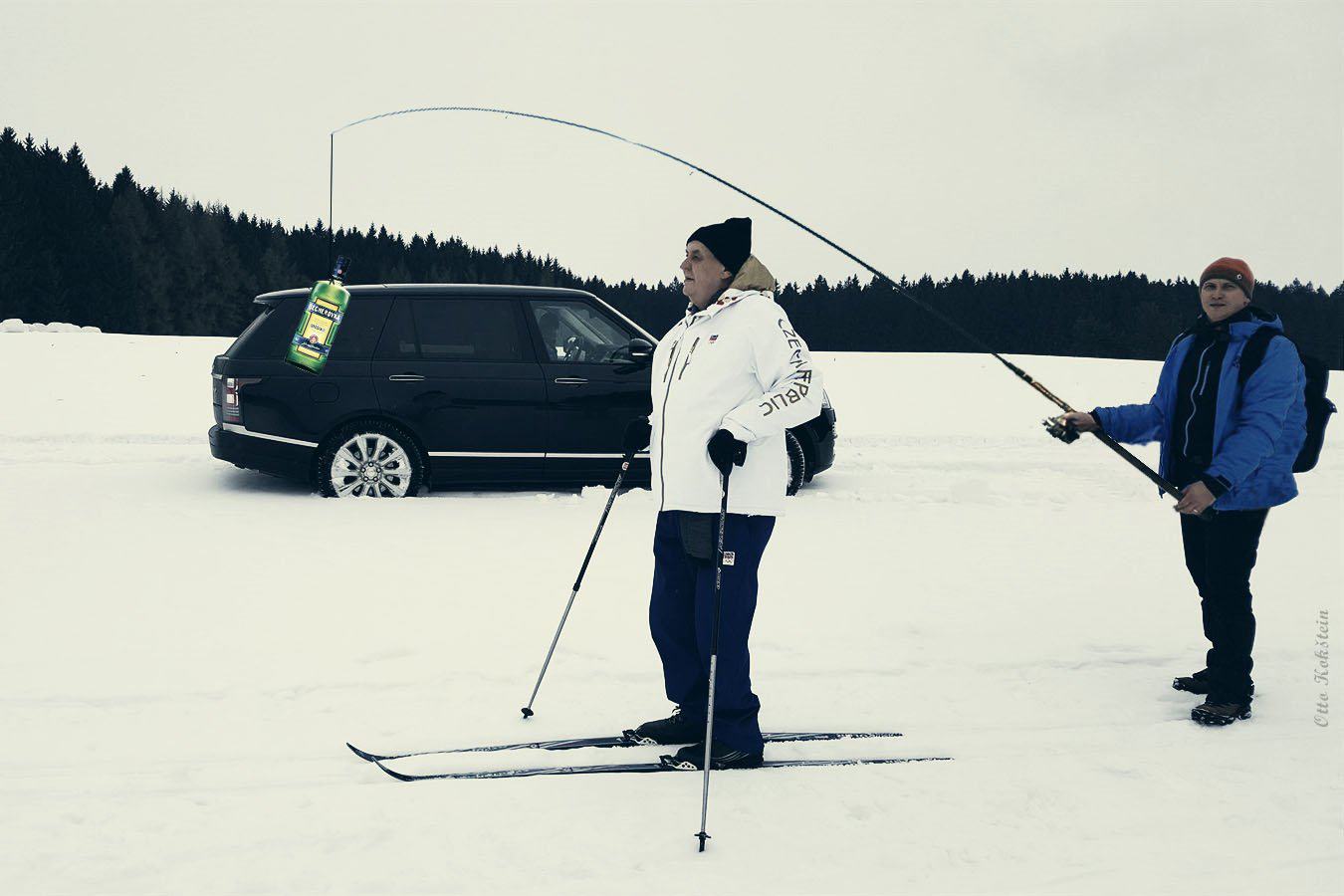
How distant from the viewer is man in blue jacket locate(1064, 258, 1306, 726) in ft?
13.4

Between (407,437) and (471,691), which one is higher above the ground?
(407,437)

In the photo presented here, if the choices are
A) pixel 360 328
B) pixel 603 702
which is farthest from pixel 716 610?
pixel 360 328

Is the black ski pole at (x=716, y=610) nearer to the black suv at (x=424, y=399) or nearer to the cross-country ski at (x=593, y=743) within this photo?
the cross-country ski at (x=593, y=743)

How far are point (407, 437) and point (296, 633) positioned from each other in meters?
3.91

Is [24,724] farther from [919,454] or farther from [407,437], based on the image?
[919,454]

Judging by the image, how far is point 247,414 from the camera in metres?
8.83

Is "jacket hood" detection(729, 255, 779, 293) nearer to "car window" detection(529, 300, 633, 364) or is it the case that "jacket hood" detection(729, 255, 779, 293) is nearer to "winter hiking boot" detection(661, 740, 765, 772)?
"winter hiking boot" detection(661, 740, 765, 772)

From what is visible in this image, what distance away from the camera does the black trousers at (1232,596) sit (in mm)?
4242

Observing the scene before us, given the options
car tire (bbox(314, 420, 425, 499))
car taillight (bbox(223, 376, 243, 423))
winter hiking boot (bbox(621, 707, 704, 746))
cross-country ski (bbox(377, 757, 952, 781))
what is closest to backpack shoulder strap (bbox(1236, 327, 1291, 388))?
cross-country ski (bbox(377, 757, 952, 781))

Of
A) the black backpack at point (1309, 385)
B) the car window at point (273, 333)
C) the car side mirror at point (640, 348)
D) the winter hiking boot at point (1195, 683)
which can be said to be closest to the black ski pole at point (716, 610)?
the black backpack at point (1309, 385)

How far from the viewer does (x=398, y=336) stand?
902cm

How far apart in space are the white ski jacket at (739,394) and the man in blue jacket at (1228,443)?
4.38 feet

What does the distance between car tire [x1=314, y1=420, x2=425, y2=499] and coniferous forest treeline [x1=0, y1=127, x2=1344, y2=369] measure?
50.5 m

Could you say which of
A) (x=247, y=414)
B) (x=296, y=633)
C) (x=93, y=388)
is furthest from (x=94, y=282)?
(x=296, y=633)
